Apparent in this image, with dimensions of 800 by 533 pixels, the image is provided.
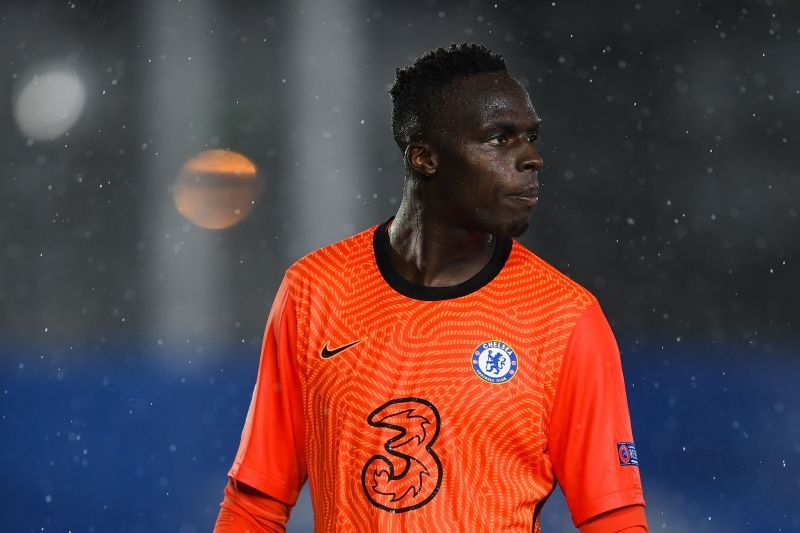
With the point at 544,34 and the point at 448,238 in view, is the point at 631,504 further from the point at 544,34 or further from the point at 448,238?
the point at 544,34

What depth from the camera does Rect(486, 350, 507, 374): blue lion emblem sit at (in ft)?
5.60

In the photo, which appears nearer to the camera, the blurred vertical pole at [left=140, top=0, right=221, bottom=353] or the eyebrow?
the eyebrow

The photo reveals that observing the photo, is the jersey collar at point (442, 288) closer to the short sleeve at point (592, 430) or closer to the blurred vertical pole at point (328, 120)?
the short sleeve at point (592, 430)

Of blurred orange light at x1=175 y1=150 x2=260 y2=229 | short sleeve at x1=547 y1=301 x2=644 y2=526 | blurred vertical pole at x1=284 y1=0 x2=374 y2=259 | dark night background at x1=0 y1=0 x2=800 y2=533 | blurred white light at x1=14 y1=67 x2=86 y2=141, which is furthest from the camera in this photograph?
blurred white light at x1=14 y1=67 x2=86 y2=141

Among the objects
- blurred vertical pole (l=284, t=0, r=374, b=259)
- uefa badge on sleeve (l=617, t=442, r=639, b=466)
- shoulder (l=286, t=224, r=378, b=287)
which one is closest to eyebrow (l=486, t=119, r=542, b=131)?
shoulder (l=286, t=224, r=378, b=287)

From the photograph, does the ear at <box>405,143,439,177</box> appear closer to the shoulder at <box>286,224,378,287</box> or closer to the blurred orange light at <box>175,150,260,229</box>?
the shoulder at <box>286,224,378,287</box>

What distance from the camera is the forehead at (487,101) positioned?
1721 millimetres

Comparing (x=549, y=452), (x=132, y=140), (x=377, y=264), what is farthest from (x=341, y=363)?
(x=132, y=140)

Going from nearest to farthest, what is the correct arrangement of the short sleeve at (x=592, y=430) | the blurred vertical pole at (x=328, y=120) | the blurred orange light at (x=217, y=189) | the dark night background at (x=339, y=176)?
the short sleeve at (x=592, y=430), the dark night background at (x=339, y=176), the blurred vertical pole at (x=328, y=120), the blurred orange light at (x=217, y=189)

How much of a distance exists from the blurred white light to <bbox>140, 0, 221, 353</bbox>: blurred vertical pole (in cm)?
57

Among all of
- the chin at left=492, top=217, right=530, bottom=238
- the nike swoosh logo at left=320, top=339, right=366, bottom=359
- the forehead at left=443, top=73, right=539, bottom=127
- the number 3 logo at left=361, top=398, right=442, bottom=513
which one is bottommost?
the number 3 logo at left=361, top=398, right=442, bottom=513

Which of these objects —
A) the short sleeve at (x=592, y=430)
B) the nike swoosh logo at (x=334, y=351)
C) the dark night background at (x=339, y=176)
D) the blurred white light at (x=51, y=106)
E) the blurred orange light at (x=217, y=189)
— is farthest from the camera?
the blurred white light at (x=51, y=106)

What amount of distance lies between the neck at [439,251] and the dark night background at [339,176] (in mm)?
3936

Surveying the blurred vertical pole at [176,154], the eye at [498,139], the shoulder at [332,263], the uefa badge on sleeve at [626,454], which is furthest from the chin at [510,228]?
the blurred vertical pole at [176,154]
